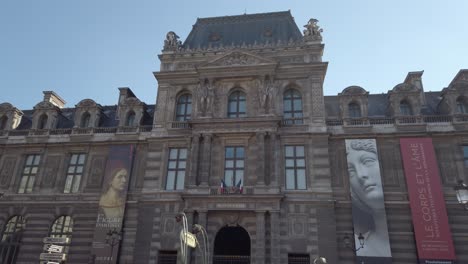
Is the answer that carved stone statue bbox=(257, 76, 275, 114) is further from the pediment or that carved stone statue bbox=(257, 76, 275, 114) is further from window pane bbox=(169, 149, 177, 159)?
window pane bbox=(169, 149, 177, 159)

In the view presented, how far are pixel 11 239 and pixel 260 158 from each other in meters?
20.3

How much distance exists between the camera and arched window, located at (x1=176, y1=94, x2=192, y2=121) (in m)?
30.1

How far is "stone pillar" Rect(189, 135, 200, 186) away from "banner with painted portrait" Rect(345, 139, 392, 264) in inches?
424

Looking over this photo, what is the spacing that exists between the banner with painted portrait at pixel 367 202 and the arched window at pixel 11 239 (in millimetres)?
25027

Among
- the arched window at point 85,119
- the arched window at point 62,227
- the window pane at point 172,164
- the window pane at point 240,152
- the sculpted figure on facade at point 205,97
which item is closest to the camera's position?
the window pane at point 240,152

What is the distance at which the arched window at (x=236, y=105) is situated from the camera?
2900 cm

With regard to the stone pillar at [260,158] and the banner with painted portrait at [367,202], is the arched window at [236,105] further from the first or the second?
the banner with painted portrait at [367,202]

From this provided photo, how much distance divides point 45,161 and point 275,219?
2011cm

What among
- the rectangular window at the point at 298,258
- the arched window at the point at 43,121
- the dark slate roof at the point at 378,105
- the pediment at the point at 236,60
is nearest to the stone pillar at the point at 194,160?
the pediment at the point at 236,60

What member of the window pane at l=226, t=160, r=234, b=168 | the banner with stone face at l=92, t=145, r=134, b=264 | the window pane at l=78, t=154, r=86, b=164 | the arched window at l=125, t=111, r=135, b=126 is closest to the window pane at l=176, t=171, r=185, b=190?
the window pane at l=226, t=160, r=234, b=168

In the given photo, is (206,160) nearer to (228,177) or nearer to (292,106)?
(228,177)

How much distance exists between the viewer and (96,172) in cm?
2995

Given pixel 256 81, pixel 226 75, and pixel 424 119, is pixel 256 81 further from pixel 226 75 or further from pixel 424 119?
pixel 424 119

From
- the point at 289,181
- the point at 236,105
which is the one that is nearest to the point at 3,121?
the point at 236,105
